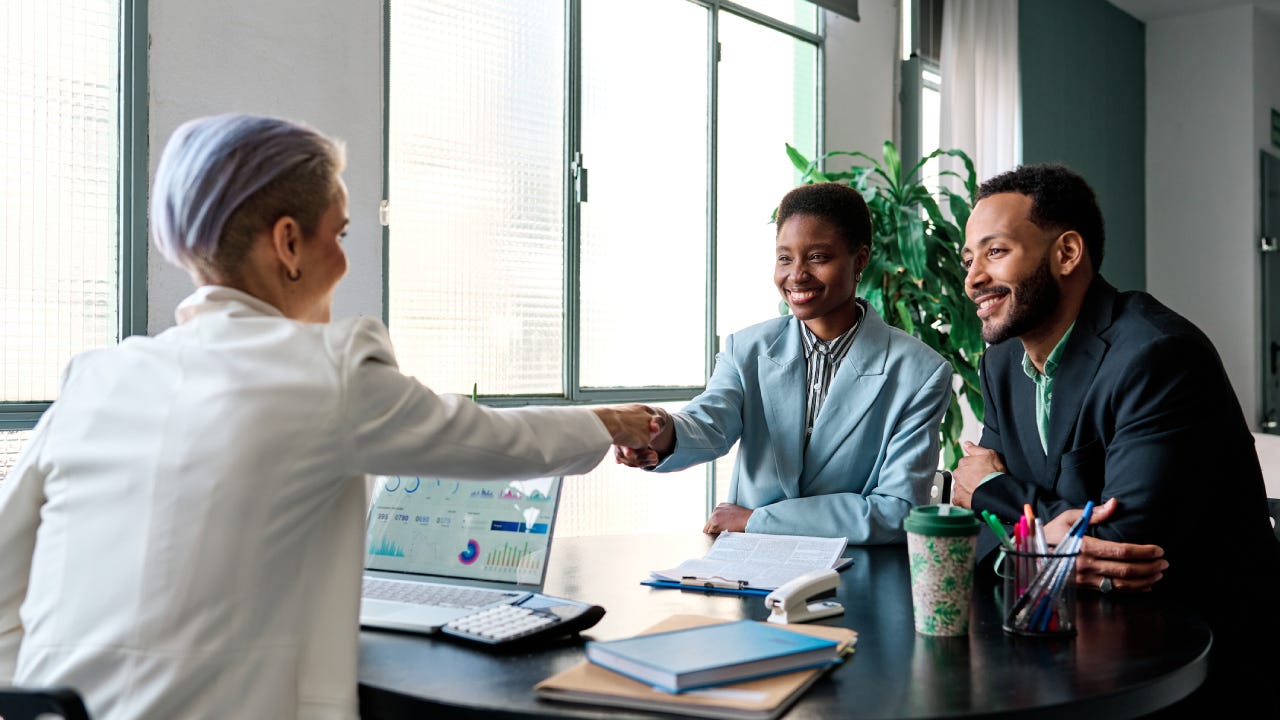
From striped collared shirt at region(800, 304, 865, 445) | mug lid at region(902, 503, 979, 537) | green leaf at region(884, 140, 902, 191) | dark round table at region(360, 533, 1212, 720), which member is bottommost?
dark round table at region(360, 533, 1212, 720)

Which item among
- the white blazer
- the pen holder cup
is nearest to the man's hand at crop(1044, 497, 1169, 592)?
the pen holder cup

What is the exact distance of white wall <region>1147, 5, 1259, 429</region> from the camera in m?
6.40

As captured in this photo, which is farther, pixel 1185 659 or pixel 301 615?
pixel 1185 659

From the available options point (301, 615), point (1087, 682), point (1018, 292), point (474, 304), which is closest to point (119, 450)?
point (301, 615)

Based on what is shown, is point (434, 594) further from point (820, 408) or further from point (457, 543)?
point (820, 408)

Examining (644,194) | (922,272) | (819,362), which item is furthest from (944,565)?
(644,194)

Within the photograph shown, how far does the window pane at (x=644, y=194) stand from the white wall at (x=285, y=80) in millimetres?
1047

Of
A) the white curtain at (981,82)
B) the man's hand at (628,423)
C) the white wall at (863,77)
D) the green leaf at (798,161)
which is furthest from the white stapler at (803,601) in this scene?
the white curtain at (981,82)

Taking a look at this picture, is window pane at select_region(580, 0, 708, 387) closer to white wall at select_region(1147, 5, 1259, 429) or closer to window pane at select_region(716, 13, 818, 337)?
window pane at select_region(716, 13, 818, 337)

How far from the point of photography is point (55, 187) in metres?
2.58

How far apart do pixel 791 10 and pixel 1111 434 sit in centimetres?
354

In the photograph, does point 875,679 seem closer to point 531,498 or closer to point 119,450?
point 531,498

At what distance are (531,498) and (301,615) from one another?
0.45 meters

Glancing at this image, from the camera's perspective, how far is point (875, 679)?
45.0 inches
